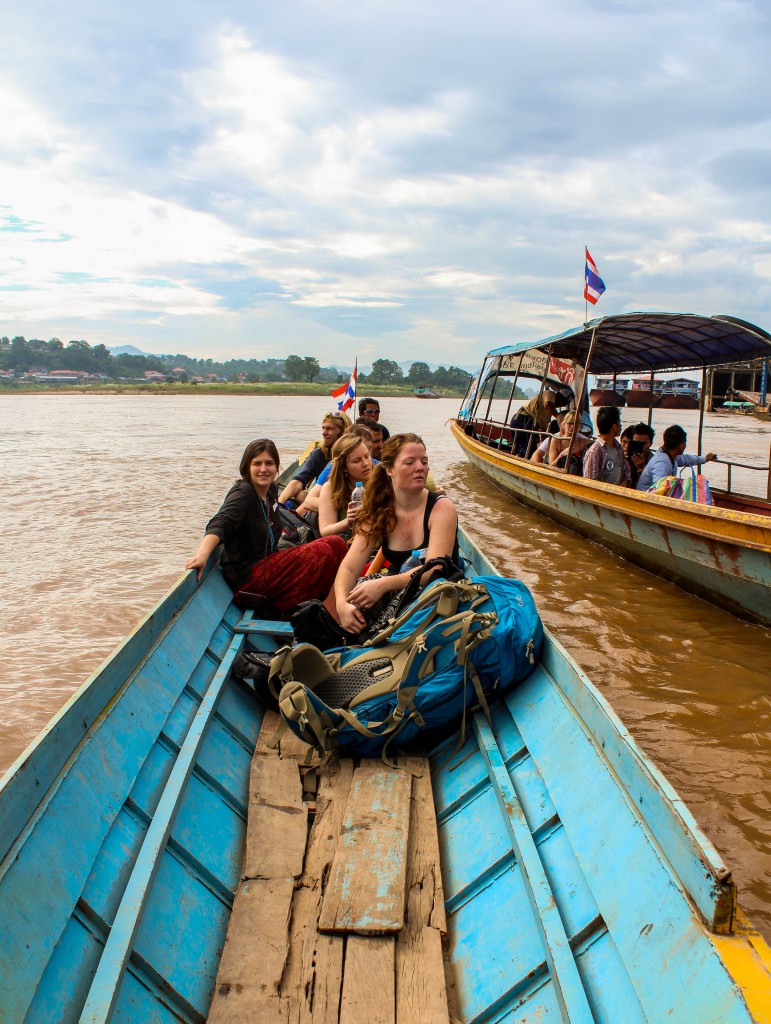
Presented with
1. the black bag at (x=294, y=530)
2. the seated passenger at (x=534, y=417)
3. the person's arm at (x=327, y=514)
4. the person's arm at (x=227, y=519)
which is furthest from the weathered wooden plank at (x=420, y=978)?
the seated passenger at (x=534, y=417)

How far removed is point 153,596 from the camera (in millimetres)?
7582

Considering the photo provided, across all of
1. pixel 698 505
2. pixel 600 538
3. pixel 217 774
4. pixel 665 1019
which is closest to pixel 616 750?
pixel 665 1019

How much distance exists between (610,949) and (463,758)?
4.09ft

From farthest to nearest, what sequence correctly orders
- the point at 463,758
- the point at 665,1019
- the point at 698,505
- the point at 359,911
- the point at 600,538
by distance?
the point at 600,538 < the point at 698,505 < the point at 463,758 < the point at 359,911 < the point at 665,1019

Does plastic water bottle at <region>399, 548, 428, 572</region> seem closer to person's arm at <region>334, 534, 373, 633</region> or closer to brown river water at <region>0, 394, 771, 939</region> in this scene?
person's arm at <region>334, 534, 373, 633</region>

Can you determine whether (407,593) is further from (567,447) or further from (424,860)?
(567,447)

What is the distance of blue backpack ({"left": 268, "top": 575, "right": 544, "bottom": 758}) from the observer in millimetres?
3064

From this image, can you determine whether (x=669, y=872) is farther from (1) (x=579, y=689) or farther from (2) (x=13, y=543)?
(2) (x=13, y=543)

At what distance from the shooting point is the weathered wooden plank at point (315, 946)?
196cm

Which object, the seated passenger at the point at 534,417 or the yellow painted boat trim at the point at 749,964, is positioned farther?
the seated passenger at the point at 534,417

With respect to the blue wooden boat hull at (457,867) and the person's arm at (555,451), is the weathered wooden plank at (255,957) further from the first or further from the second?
the person's arm at (555,451)

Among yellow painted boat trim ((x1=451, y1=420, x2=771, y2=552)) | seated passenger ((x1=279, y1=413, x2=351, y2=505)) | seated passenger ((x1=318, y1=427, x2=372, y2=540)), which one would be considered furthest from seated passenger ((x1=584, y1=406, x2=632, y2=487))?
seated passenger ((x1=318, y1=427, x2=372, y2=540))

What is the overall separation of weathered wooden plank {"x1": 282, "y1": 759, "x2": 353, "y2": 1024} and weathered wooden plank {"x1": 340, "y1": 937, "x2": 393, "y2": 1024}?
0.03 metres

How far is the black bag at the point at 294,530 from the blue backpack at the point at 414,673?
2.18 metres
